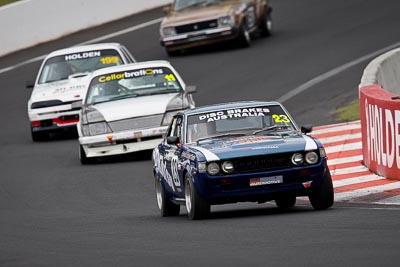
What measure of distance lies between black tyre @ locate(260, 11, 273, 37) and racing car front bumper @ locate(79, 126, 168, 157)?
12.5 meters

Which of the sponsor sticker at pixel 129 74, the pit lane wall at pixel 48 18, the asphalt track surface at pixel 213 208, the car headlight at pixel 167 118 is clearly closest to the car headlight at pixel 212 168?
the asphalt track surface at pixel 213 208

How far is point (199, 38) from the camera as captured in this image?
3056cm

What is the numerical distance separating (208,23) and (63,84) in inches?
273

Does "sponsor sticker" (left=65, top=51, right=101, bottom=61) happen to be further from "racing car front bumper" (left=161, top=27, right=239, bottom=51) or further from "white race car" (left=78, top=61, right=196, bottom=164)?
"racing car front bumper" (left=161, top=27, right=239, bottom=51)

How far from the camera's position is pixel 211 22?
30.2 metres

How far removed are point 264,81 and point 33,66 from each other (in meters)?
7.15

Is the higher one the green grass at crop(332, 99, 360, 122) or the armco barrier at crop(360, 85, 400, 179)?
the armco barrier at crop(360, 85, 400, 179)

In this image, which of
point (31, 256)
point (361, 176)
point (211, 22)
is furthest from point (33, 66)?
point (31, 256)

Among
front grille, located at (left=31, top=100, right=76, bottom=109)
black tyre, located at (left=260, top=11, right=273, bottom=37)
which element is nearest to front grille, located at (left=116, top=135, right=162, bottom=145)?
front grille, located at (left=31, top=100, right=76, bottom=109)

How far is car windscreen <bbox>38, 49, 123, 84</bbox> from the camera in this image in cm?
2467

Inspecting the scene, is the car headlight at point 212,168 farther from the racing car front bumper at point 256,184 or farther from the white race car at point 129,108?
the white race car at point 129,108

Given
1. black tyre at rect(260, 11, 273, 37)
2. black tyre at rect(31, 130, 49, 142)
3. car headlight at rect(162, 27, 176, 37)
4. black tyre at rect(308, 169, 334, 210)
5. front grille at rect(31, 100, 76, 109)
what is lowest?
black tyre at rect(260, 11, 273, 37)

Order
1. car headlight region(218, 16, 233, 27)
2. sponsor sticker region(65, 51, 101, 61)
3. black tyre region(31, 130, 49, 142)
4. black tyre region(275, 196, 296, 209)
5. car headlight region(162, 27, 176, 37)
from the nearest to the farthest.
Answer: black tyre region(275, 196, 296, 209)
black tyre region(31, 130, 49, 142)
sponsor sticker region(65, 51, 101, 61)
car headlight region(218, 16, 233, 27)
car headlight region(162, 27, 176, 37)

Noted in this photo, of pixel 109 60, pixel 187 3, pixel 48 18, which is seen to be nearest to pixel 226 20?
pixel 187 3
